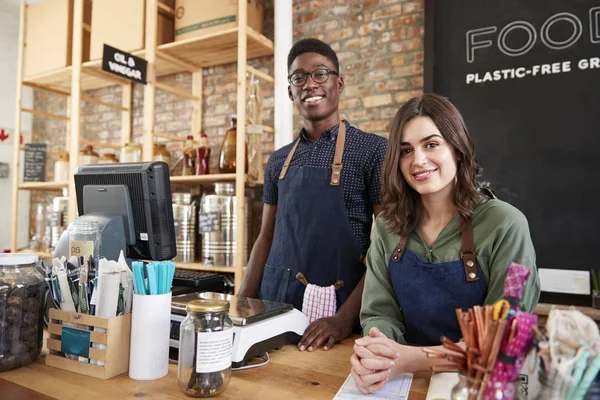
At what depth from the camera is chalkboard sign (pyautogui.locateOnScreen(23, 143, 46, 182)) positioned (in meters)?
4.01

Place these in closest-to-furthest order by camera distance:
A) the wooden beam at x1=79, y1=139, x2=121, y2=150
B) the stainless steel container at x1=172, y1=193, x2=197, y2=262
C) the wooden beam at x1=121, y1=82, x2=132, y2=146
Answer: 1. the stainless steel container at x1=172, y1=193, x2=197, y2=262
2. the wooden beam at x1=79, y1=139, x2=121, y2=150
3. the wooden beam at x1=121, y1=82, x2=132, y2=146

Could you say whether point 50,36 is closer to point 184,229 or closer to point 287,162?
point 184,229

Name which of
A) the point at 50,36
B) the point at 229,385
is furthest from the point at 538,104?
the point at 50,36

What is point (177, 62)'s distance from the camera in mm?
3346

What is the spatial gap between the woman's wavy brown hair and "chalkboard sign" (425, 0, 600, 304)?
1.21 m

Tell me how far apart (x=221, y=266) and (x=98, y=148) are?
213 cm

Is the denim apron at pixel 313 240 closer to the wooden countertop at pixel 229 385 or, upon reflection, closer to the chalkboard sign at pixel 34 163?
the wooden countertop at pixel 229 385

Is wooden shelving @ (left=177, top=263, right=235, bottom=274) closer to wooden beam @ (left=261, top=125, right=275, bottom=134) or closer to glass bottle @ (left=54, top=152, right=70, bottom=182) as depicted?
wooden beam @ (left=261, top=125, right=275, bottom=134)

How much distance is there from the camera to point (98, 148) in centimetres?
421

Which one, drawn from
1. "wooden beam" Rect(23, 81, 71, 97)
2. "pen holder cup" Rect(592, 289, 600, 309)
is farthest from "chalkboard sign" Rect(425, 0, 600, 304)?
"wooden beam" Rect(23, 81, 71, 97)

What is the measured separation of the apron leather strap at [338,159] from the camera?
184 cm

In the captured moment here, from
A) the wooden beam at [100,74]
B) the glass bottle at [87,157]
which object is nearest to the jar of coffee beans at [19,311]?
the glass bottle at [87,157]

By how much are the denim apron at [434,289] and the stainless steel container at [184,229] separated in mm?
1991

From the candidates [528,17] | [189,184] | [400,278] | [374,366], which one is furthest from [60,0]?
[374,366]
